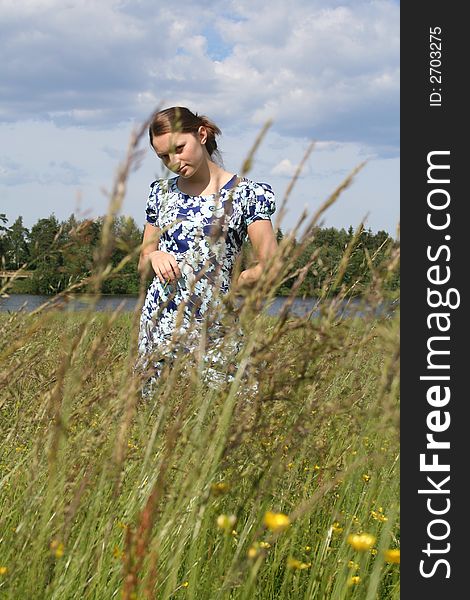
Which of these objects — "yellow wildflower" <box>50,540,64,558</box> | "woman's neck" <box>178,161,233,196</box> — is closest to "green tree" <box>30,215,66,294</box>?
"yellow wildflower" <box>50,540,64,558</box>

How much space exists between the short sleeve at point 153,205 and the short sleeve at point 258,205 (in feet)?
1.68

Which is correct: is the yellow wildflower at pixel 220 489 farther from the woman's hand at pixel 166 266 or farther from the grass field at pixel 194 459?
the woman's hand at pixel 166 266

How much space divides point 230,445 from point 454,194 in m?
0.80

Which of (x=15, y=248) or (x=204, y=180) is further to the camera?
(x=204, y=180)

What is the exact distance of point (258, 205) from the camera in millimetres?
3461

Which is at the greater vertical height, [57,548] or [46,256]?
[46,256]

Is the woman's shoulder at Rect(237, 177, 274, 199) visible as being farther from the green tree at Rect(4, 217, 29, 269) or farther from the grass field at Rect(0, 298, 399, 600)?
the grass field at Rect(0, 298, 399, 600)

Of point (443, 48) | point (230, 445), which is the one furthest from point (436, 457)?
point (443, 48)

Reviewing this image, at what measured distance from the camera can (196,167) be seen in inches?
135

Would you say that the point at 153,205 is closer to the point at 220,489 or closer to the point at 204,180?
the point at 204,180

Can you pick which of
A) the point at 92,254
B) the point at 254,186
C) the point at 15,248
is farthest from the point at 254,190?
the point at 92,254

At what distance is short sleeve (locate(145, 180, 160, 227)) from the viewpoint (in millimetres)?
3717

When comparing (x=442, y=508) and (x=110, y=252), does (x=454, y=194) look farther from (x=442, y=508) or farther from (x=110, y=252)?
(x=110, y=252)

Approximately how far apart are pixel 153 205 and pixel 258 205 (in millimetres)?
601
